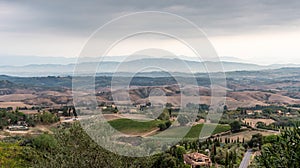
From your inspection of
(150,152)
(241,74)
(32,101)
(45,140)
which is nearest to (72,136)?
(150,152)

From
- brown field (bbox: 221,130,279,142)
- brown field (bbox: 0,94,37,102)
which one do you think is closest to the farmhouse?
brown field (bbox: 221,130,279,142)

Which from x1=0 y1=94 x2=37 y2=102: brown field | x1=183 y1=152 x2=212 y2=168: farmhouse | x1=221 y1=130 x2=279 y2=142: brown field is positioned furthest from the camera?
x1=0 y1=94 x2=37 y2=102: brown field

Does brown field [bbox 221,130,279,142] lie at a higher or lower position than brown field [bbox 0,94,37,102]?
lower

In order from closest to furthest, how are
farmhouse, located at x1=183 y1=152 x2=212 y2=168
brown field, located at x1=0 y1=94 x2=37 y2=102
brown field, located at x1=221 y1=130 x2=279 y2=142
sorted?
farmhouse, located at x1=183 y1=152 x2=212 y2=168 → brown field, located at x1=221 y1=130 x2=279 y2=142 → brown field, located at x1=0 y1=94 x2=37 y2=102

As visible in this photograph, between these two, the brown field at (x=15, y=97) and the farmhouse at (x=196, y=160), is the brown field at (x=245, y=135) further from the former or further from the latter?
the brown field at (x=15, y=97)

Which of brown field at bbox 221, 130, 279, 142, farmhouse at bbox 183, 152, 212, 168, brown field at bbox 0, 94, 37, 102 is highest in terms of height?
farmhouse at bbox 183, 152, 212, 168

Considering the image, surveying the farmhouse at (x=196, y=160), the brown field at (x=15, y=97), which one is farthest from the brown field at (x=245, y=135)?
the brown field at (x=15, y=97)

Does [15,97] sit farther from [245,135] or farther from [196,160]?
[196,160]

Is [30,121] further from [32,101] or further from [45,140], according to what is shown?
[32,101]

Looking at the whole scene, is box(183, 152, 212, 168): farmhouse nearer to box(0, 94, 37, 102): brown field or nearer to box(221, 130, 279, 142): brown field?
box(221, 130, 279, 142): brown field
